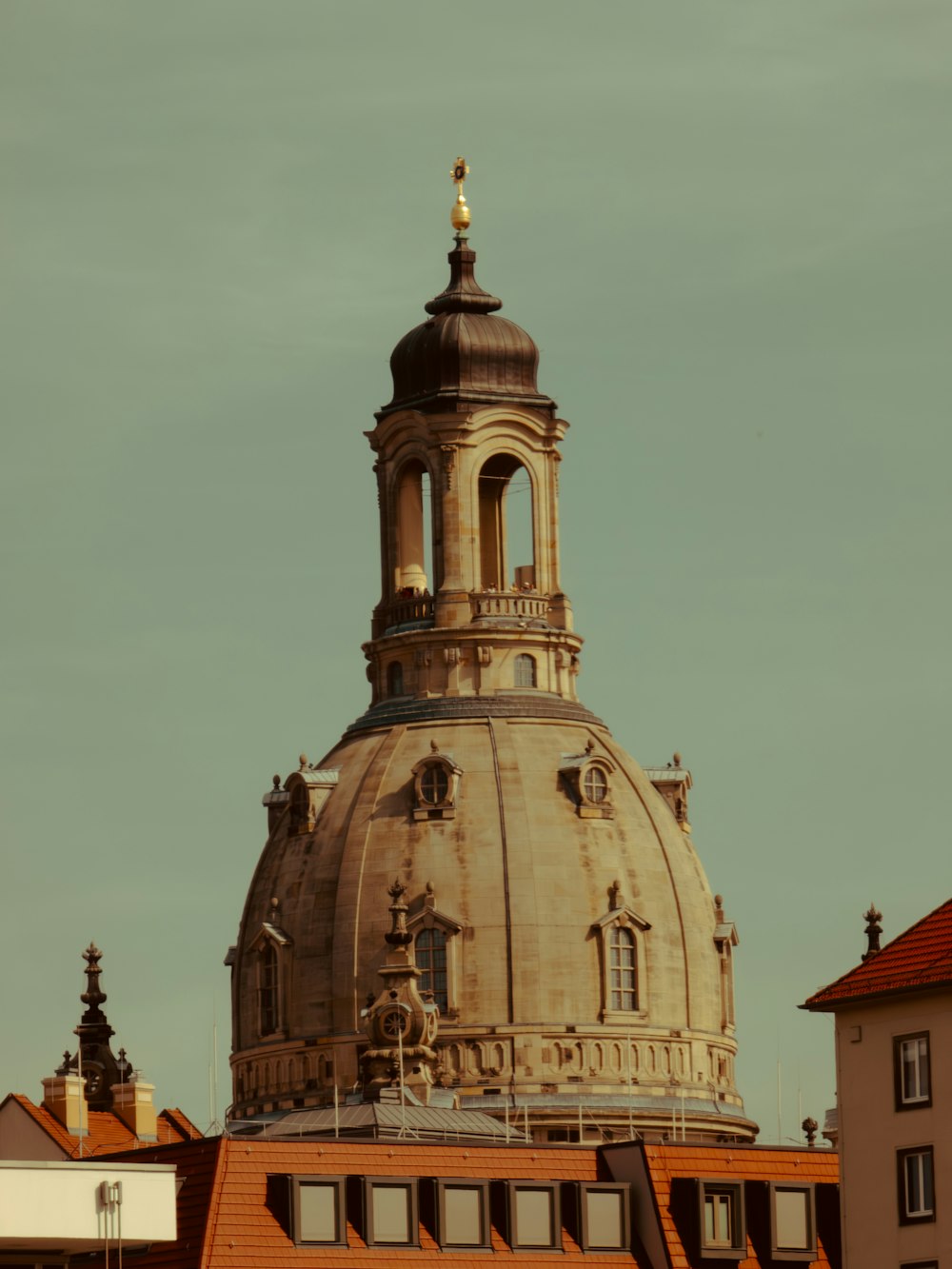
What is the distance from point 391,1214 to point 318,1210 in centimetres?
213

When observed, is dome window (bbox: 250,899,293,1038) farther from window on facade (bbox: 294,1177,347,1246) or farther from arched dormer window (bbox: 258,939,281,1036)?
window on facade (bbox: 294,1177,347,1246)

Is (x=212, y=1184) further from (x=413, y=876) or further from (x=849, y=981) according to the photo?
(x=413, y=876)

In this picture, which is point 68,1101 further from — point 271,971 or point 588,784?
point 588,784

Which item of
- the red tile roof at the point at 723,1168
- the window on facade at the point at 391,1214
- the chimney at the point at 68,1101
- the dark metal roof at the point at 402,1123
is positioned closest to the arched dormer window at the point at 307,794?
the chimney at the point at 68,1101

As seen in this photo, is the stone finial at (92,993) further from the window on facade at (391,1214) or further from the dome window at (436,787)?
the window on facade at (391,1214)

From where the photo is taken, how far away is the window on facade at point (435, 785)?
191 meters

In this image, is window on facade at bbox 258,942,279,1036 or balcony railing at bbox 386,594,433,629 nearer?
window on facade at bbox 258,942,279,1036

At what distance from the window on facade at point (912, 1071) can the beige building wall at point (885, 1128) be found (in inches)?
4.9

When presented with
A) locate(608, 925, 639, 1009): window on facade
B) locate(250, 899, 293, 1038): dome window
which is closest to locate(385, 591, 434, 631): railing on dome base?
locate(250, 899, 293, 1038): dome window

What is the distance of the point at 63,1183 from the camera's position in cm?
11719

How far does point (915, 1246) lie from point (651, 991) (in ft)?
235

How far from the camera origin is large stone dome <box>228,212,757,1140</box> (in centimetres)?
18762

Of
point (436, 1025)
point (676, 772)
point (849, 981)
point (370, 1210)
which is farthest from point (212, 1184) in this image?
point (676, 772)

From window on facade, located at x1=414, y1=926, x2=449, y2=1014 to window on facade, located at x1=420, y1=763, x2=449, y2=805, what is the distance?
17.4 feet
